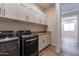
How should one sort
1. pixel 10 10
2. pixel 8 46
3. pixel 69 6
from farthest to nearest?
1. pixel 69 6
2. pixel 10 10
3. pixel 8 46

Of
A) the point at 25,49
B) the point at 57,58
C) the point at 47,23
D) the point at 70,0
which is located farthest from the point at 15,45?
the point at 47,23

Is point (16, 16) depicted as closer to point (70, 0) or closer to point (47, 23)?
point (70, 0)

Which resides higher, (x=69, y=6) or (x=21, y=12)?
(x=69, y=6)

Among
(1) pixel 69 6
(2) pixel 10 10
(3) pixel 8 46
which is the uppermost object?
(1) pixel 69 6

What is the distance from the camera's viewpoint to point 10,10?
200 cm

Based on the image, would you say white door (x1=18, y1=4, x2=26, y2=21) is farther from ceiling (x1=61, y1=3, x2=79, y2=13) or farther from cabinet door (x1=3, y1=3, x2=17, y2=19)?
ceiling (x1=61, y1=3, x2=79, y2=13)

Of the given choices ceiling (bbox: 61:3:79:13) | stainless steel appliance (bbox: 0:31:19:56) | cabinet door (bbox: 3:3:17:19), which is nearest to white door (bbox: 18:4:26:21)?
cabinet door (bbox: 3:3:17:19)

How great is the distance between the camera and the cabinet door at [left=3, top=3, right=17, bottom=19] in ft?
5.98

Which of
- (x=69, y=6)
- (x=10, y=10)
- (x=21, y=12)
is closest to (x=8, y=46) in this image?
(x=10, y=10)

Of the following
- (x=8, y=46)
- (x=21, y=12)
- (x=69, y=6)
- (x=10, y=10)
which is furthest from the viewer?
(x=69, y=6)

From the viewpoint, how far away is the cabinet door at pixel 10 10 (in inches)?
71.7

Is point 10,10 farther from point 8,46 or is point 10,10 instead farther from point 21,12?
point 8,46

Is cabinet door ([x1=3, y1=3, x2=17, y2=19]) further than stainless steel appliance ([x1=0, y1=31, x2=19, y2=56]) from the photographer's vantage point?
Yes

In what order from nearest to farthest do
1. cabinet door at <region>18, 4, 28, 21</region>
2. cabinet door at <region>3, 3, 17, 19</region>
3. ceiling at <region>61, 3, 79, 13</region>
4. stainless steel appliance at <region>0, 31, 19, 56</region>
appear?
stainless steel appliance at <region>0, 31, 19, 56</region> < cabinet door at <region>3, 3, 17, 19</region> < cabinet door at <region>18, 4, 28, 21</region> < ceiling at <region>61, 3, 79, 13</region>
